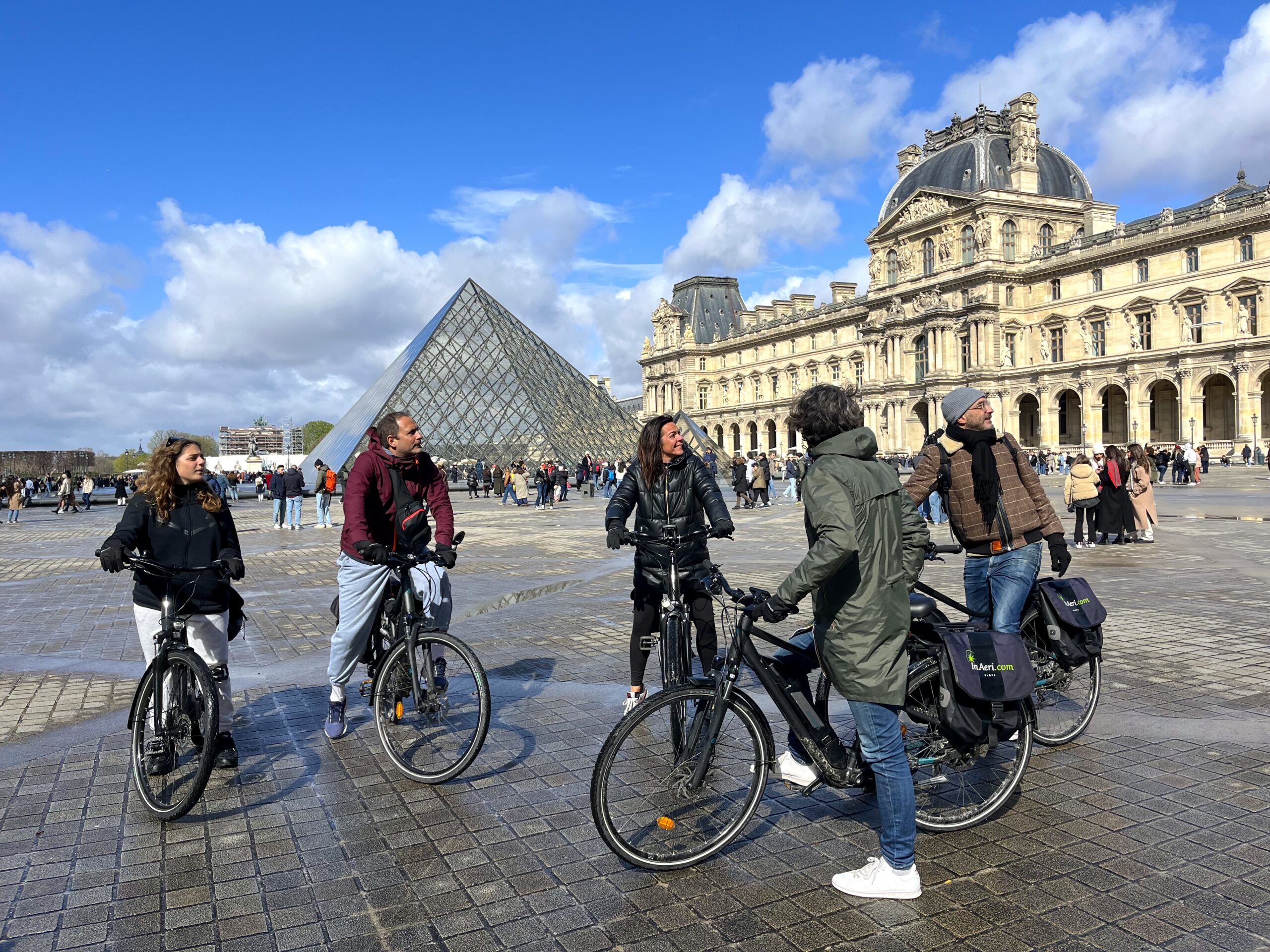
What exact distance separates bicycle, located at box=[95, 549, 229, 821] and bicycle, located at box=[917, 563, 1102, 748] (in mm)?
3080

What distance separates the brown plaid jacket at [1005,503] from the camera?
4180mm

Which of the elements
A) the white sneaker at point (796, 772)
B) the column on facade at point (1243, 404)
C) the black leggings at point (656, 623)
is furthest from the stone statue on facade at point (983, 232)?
the white sneaker at point (796, 772)

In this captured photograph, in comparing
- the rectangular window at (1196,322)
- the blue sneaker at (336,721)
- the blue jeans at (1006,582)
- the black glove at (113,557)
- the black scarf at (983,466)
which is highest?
the rectangular window at (1196,322)

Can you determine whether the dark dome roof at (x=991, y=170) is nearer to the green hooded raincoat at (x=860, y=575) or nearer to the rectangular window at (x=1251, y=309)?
the rectangular window at (x=1251, y=309)

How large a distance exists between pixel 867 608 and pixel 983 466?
67.0 inches

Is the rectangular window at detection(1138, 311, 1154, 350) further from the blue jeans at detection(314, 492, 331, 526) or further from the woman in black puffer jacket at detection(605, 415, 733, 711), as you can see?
the woman in black puffer jacket at detection(605, 415, 733, 711)

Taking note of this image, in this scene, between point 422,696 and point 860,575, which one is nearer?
point 860,575

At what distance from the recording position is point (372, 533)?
14.7ft

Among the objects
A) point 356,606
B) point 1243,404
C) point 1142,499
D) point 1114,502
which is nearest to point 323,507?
point 1114,502

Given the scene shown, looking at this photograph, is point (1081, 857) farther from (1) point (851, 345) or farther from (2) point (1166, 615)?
(1) point (851, 345)

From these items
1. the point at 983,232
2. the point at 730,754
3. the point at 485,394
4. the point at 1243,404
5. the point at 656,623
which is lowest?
the point at 730,754

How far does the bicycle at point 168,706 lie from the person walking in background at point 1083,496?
1156cm

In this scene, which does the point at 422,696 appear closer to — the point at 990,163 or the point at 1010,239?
the point at 1010,239

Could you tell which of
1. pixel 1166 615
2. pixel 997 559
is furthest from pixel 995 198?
pixel 997 559
